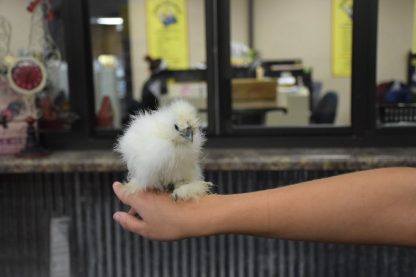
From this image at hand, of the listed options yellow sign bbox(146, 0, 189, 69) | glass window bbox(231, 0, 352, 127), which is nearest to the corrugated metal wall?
glass window bbox(231, 0, 352, 127)

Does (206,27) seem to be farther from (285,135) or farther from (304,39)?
(304,39)

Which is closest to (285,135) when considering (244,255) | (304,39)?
(244,255)

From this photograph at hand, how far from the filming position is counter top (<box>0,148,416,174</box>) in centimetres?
169

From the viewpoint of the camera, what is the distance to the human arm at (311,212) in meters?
0.74

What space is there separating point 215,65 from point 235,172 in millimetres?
465

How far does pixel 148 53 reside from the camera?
15.9ft

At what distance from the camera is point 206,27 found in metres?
1.92

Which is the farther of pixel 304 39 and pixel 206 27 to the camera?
pixel 304 39

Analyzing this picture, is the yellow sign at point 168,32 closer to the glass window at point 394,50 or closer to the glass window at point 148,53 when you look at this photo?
the glass window at point 148,53

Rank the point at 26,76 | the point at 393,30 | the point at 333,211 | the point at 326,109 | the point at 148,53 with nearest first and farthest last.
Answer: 1. the point at 333,211
2. the point at 26,76
3. the point at 393,30
4. the point at 326,109
5. the point at 148,53

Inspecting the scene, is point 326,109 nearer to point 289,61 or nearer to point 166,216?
point 289,61

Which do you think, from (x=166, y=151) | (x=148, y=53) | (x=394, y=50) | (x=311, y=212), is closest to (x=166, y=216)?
(x=166, y=151)

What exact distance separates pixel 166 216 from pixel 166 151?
0.36 ft

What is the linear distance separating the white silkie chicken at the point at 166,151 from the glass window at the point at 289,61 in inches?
69.1
